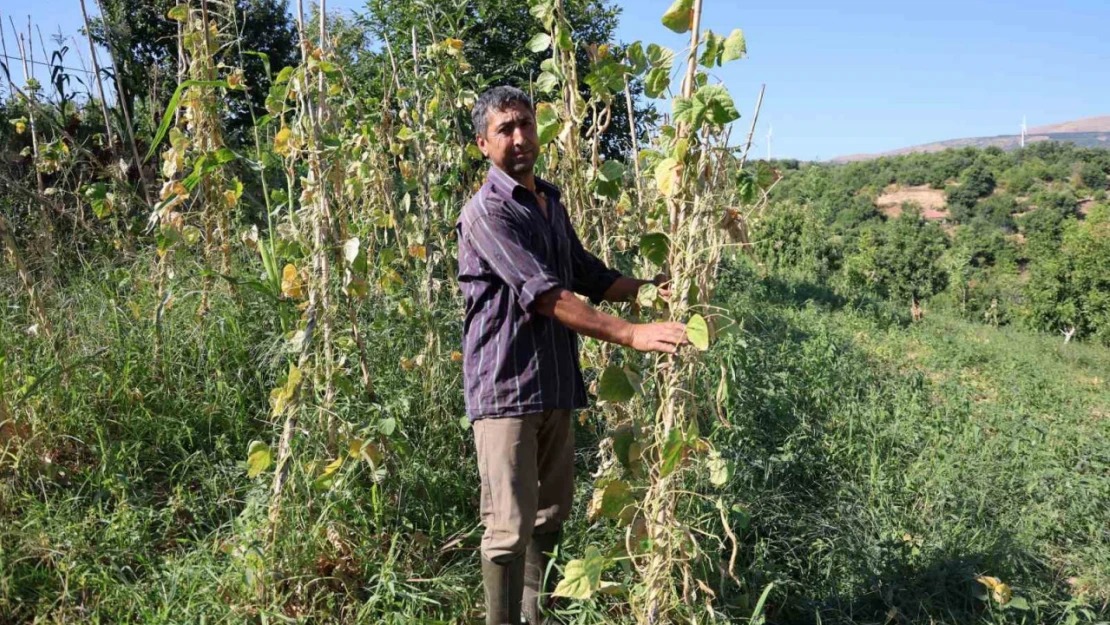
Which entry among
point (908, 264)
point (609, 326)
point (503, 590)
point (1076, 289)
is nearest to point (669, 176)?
point (609, 326)

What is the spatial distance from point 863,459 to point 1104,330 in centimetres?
1861

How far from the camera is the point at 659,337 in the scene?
173 cm

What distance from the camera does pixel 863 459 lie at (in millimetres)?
3551

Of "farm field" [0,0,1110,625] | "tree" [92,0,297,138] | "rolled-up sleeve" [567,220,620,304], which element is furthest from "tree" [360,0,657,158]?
"rolled-up sleeve" [567,220,620,304]

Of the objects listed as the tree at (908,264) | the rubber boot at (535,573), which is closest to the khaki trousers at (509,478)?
the rubber boot at (535,573)

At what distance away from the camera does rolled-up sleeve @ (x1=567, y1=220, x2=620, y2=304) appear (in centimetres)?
228

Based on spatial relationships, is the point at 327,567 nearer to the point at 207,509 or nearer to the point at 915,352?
the point at 207,509

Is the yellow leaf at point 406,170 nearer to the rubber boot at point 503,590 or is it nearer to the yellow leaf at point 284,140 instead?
the yellow leaf at point 284,140

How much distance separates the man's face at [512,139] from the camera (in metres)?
2.01

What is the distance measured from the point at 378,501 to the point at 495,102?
1.30 m

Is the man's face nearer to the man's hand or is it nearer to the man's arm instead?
the man's arm

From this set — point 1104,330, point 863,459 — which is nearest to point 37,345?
point 863,459

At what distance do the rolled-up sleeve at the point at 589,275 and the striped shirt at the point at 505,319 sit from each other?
0.66ft

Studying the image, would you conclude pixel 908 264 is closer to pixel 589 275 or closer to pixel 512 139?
pixel 589 275
